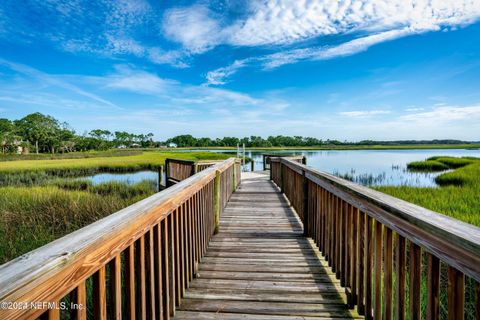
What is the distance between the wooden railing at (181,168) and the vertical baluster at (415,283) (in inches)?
276

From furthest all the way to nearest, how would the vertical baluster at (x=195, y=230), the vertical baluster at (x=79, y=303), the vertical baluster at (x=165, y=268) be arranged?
1. the vertical baluster at (x=195, y=230)
2. the vertical baluster at (x=165, y=268)
3. the vertical baluster at (x=79, y=303)

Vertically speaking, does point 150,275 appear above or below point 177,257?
above

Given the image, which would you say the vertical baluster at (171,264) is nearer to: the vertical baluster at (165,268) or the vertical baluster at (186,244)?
the vertical baluster at (165,268)

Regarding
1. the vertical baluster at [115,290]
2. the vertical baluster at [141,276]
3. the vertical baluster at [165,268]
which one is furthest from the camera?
the vertical baluster at [165,268]

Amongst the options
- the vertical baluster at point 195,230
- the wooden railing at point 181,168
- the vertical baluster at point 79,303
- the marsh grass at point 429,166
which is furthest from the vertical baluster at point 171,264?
the marsh grass at point 429,166

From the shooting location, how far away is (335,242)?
2.76m

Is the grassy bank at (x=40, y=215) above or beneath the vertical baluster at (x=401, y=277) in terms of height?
beneath

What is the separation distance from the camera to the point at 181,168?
998 centimetres

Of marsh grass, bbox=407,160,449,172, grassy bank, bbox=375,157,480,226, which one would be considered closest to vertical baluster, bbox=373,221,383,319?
grassy bank, bbox=375,157,480,226

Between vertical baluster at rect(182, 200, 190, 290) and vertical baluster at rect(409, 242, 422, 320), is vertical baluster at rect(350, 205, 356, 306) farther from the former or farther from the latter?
vertical baluster at rect(182, 200, 190, 290)

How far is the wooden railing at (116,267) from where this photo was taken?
71cm

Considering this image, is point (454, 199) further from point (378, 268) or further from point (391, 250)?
point (391, 250)

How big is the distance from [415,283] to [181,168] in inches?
362

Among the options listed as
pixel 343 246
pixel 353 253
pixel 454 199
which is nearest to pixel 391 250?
pixel 353 253
